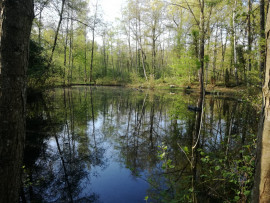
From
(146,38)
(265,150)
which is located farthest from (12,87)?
(146,38)

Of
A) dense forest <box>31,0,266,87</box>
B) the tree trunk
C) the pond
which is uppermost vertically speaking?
dense forest <box>31,0,266,87</box>

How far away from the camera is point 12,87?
123cm

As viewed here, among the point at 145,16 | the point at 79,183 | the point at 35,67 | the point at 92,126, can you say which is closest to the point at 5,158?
the point at 79,183

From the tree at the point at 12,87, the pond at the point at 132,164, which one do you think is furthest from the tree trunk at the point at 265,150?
the tree at the point at 12,87

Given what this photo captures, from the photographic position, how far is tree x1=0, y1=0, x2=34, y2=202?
120cm

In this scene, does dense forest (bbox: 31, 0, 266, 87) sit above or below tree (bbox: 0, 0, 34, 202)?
above

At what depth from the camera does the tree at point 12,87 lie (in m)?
1.20

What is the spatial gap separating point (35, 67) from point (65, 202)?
9.32 metres

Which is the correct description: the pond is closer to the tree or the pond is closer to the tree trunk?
the tree trunk

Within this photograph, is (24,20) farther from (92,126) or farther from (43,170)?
(92,126)

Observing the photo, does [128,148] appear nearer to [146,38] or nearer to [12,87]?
[12,87]

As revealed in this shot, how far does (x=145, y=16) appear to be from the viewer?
24.9 metres

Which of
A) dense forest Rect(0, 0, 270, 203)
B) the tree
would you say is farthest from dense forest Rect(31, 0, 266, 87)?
the tree

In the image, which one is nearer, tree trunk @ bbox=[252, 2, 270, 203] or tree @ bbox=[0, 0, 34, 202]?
tree trunk @ bbox=[252, 2, 270, 203]
